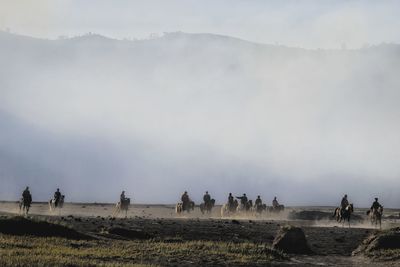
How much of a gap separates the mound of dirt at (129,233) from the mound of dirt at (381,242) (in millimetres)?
13811

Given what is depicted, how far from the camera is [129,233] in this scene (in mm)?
43719

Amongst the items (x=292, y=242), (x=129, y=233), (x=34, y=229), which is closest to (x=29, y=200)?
(x=129, y=233)

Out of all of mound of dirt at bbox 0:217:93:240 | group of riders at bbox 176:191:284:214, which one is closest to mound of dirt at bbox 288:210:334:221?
group of riders at bbox 176:191:284:214

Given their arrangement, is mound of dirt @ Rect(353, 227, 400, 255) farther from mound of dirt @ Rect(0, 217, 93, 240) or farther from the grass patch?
mound of dirt @ Rect(0, 217, 93, 240)

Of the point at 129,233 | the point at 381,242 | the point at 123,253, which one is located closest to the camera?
the point at 123,253

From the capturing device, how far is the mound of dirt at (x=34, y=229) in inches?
1547

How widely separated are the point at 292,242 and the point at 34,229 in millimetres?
16060

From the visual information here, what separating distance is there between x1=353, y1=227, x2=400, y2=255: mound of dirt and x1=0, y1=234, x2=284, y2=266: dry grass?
23.0 ft

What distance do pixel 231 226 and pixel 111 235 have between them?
12008 mm

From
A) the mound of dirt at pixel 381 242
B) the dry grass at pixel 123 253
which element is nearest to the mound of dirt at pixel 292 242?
the dry grass at pixel 123 253

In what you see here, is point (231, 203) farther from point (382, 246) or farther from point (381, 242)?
point (382, 246)

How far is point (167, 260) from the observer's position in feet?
110

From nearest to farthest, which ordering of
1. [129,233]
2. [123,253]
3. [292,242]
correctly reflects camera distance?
[123,253] → [292,242] → [129,233]

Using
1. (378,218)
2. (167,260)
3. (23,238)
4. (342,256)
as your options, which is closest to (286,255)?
(342,256)
